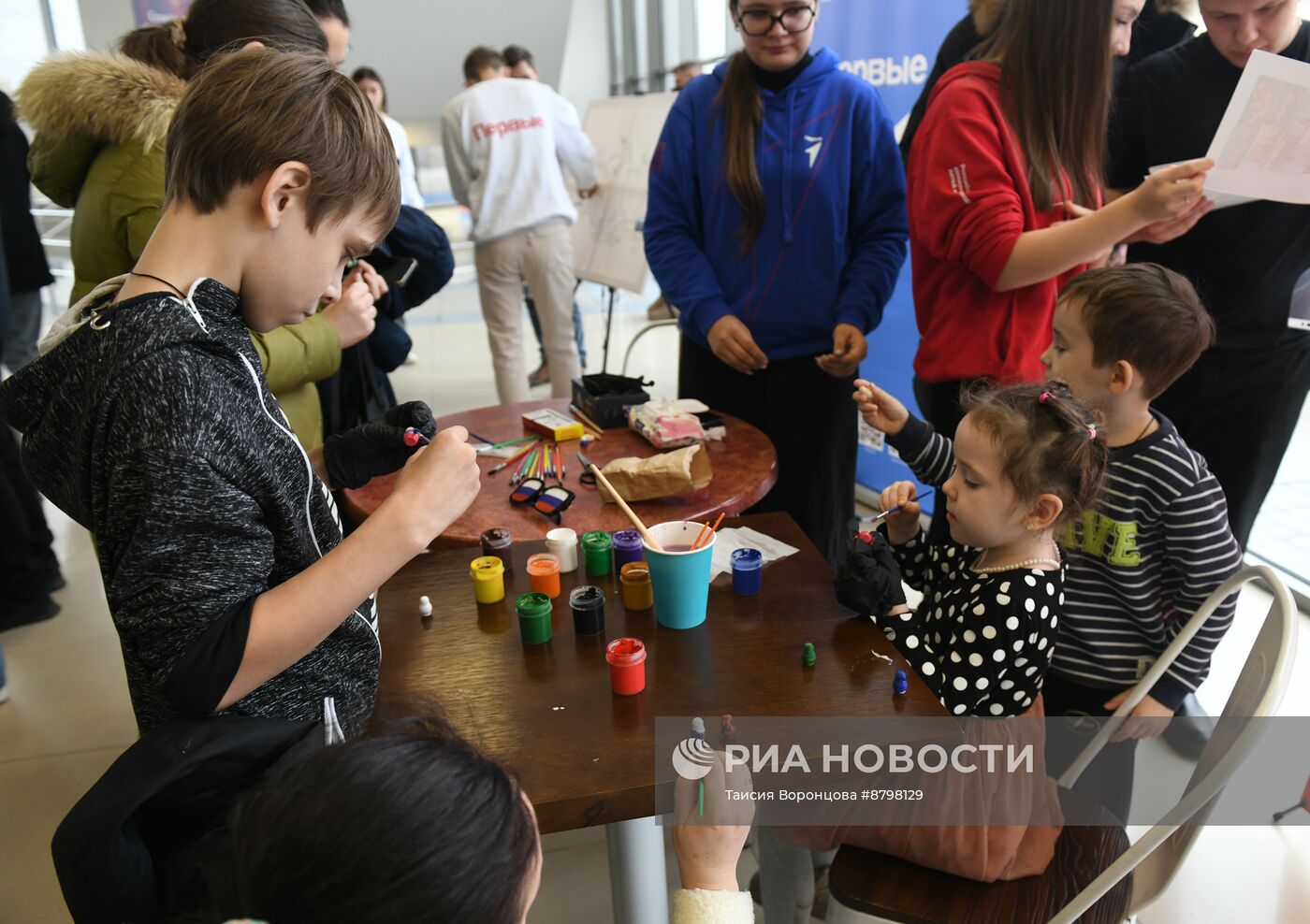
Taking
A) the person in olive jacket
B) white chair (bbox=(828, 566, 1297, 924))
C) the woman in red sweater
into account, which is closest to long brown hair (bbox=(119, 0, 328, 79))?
the person in olive jacket

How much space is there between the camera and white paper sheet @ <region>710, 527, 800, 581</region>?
55.2 inches

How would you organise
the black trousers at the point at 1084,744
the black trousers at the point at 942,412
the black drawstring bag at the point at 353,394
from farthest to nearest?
the black drawstring bag at the point at 353,394, the black trousers at the point at 942,412, the black trousers at the point at 1084,744

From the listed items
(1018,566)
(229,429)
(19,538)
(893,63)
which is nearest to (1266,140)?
(1018,566)

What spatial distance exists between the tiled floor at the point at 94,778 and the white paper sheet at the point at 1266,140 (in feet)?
4.37

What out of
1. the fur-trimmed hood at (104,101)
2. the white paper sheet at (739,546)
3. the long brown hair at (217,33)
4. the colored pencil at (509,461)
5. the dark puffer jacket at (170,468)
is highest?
the long brown hair at (217,33)

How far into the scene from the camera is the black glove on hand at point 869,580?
47.4 inches

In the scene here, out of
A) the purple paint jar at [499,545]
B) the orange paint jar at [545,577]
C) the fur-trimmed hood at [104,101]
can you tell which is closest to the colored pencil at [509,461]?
the purple paint jar at [499,545]

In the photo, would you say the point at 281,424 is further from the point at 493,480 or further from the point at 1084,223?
the point at 1084,223

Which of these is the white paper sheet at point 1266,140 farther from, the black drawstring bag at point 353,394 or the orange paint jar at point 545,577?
the black drawstring bag at point 353,394

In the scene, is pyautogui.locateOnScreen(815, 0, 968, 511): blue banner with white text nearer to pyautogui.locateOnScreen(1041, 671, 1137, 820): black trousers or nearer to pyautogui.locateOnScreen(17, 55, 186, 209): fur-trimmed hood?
pyautogui.locateOnScreen(1041, 671, 1137, 820): black trousers

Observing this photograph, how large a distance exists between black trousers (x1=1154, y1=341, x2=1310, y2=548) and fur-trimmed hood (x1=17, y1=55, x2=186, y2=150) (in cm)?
225

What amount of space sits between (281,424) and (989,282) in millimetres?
1350

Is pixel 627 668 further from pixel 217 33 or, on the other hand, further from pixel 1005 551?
pixel 217 33

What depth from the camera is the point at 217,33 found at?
1.66m
